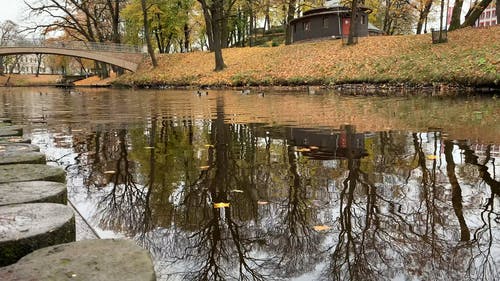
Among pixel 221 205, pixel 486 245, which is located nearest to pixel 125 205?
pixel 221 205

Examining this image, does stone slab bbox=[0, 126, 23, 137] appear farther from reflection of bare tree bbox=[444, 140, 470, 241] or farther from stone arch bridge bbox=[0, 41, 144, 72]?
stone arch bridge bbox=[0, 41, 144, 72]

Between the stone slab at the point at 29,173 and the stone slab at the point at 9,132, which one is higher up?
the stone slab at the point at 9,132

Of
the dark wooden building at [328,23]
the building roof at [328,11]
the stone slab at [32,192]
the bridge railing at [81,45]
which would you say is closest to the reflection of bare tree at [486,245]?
the stone slab at [32,192]

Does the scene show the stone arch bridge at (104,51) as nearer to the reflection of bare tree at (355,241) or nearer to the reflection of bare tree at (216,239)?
the reflection of bare tree at (216,239)

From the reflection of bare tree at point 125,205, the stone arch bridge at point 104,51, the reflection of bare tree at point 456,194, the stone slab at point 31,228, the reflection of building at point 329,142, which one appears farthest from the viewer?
the stone arch bridge at point 104,51

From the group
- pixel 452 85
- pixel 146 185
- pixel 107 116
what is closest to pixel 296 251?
pixel 146 185

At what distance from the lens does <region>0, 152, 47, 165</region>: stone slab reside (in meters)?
3.70

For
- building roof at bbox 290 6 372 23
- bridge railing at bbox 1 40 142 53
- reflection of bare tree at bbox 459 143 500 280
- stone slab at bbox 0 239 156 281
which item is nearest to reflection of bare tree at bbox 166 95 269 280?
stone slab at bbox 0 239 156 281

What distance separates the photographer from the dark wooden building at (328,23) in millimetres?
40062

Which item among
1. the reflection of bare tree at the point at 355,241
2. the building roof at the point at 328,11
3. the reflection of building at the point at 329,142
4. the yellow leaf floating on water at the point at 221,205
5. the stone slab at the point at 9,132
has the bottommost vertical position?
the reflection of bare tree at the point at 355,241

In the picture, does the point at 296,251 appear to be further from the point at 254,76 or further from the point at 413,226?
the point at 254,76

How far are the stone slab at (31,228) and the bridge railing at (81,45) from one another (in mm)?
42975

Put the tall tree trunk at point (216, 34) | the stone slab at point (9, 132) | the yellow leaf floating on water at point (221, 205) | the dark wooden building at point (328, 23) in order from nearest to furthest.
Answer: the yellow leaf floating on water at point (221, 205), the stone slab at point (9, 132), the tall tree trunk at point (216, 34), the dark wooden building at point (328, 23)

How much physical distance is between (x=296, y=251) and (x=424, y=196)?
5.42 ft
